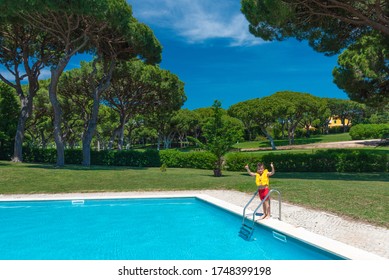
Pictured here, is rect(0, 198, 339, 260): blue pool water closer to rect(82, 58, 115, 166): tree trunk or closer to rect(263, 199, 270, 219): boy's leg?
rect(263, 199, 270, 219): boy's leg

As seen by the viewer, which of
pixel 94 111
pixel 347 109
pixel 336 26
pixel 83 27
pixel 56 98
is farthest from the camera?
pixel 347 109

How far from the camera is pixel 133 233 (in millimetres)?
8430

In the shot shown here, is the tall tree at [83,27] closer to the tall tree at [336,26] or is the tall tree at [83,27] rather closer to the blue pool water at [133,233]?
the tall tree at [336,26]

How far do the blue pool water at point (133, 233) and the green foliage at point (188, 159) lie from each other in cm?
1402

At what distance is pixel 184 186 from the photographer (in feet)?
48.1

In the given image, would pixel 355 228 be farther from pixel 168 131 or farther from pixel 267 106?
pixel 168 131

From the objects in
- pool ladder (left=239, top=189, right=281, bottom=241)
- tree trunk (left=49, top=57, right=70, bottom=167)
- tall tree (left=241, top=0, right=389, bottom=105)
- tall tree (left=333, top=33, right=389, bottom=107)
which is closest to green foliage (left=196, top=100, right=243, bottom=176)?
tall tree (left=241, top=0, right=389, bottom=105)

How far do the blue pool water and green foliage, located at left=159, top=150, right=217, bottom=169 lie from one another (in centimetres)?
1402

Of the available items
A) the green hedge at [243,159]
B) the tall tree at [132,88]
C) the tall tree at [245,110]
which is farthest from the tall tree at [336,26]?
the tall tree at [245,110]

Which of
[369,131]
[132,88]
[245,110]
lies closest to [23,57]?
[132,88]

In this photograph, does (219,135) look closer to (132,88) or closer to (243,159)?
(243,159)

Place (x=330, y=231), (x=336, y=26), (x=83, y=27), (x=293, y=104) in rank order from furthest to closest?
(x=293, y=104), (x=83, y=27), (x=336, y=26), (x=330, y=231)

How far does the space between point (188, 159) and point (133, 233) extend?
18.7m
